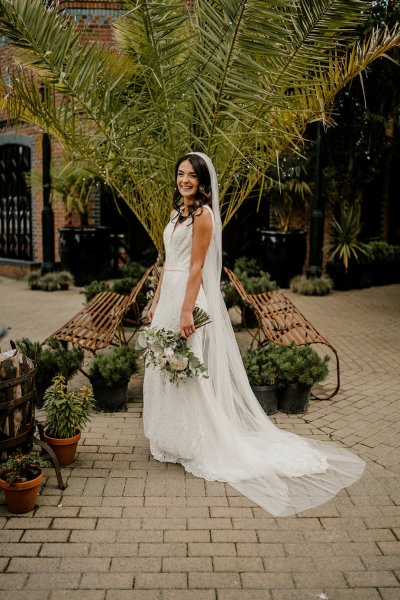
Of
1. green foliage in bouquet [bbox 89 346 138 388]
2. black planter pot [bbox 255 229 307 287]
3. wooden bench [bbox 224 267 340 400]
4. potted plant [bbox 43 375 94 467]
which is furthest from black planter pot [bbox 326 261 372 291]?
potted plant [bbox 43 375 94 467]

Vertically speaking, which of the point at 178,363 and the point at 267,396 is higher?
the point at 178,363

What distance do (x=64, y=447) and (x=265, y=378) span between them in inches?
71.4

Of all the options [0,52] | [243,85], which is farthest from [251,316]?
[0,52]

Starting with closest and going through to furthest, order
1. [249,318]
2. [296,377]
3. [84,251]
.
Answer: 1. [296,377]
2. [249,318]
3. [84,251]

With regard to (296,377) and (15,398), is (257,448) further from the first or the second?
(15,398)

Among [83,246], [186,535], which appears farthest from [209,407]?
[83,246]

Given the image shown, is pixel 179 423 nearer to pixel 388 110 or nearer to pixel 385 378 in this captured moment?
pixel 385 378

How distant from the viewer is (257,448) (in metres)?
4.37

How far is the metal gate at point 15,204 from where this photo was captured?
14.5 meters

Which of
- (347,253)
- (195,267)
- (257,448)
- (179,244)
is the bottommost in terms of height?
(257,448)

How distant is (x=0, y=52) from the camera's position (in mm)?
13312

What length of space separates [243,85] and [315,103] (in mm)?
1078

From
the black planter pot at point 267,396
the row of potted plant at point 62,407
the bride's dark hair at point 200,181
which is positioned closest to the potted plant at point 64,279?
the row of potted plant at point 62,407

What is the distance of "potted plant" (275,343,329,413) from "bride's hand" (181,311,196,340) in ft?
4.13
